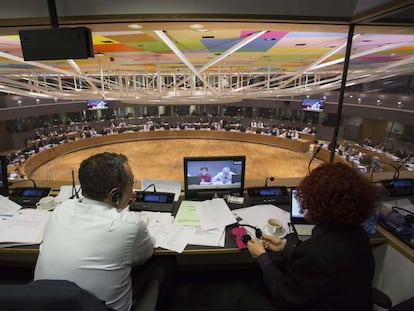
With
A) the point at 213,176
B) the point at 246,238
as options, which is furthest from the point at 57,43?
the point at 246,238

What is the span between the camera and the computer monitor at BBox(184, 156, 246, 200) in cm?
233

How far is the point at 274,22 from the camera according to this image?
199 cm

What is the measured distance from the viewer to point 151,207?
216cm

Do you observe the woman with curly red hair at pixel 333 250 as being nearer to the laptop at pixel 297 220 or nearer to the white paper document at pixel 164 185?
the laptop at pixel 297 220

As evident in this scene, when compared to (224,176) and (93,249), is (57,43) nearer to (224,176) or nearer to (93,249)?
(93,249)

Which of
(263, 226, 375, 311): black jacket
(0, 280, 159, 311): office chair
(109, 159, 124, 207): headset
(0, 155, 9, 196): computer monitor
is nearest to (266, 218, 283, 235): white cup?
(263, 226, 375, 311): black jacket

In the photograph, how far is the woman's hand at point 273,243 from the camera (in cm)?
166

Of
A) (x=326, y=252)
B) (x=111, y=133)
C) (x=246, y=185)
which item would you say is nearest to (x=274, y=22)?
(x=246, y=185)

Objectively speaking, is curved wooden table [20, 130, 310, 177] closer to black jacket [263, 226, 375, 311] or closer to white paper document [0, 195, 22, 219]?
white paper document [0, 195, 22, 219]

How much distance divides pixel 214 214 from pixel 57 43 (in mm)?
1780

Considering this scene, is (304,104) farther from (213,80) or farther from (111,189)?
(111,189)

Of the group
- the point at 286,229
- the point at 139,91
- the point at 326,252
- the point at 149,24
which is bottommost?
the point at 286,229

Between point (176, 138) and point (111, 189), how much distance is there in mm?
13969

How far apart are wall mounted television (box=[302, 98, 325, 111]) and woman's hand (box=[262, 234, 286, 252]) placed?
501 inches
